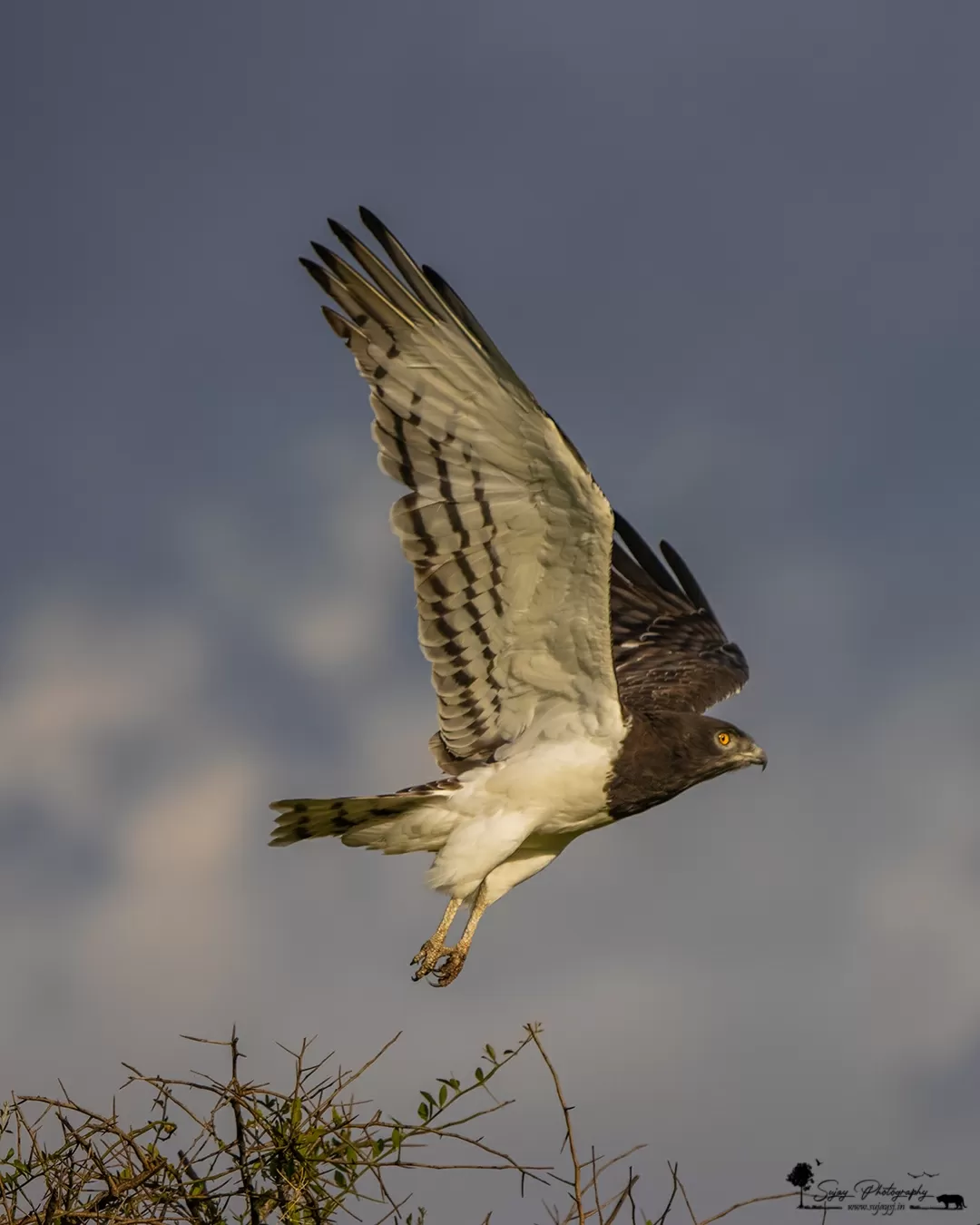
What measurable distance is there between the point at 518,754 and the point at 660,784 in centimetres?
73

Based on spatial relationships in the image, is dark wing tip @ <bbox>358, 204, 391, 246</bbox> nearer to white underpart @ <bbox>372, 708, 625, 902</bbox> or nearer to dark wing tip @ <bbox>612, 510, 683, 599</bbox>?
white underpart @ <bbox>372, 708, 625, 902</bbox>

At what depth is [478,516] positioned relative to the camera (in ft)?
21.4

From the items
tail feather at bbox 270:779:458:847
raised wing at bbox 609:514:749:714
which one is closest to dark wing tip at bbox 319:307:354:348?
tail feather at bbox 270:779:458:847

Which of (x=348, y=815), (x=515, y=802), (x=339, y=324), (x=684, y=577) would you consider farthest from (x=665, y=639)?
(x=339, y=324)

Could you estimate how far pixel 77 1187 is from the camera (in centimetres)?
476

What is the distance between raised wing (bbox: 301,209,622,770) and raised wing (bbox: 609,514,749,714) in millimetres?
1427

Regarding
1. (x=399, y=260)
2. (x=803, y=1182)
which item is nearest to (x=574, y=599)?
(x=399, y=260)

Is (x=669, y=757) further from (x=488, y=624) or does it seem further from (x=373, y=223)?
(x=373, y=223)

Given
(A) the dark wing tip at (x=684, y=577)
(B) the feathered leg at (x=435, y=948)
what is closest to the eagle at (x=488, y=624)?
(B) the feathered leg at (x=435, y=948)

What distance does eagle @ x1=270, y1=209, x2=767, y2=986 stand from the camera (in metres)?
6.16

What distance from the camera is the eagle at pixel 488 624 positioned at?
20.2 ft

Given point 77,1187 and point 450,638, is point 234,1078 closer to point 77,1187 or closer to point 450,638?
point 77,1187

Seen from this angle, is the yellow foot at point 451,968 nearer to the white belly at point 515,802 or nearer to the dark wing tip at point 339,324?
the white belly at point 515,802

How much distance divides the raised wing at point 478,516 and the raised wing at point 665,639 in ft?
4.68
